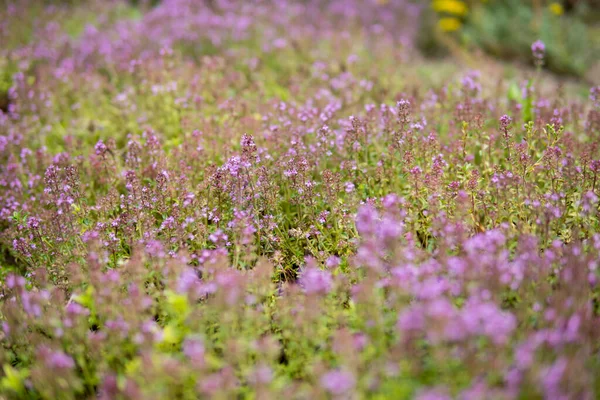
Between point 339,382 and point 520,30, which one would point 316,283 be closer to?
point 339,382

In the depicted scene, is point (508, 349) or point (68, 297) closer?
point (508, 349)

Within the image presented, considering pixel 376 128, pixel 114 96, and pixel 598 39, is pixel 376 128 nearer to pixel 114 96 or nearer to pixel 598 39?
pixel 114 96

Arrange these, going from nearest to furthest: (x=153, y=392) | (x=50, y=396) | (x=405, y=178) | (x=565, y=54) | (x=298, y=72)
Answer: (x=153, y=392) → (x=50, y=396) → (x=405, y=178) → (x=298, y=72) → (x=565, y=54)

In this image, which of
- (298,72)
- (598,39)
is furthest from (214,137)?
(598,39)

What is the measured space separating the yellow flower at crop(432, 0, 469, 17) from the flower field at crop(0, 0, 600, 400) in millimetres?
3816

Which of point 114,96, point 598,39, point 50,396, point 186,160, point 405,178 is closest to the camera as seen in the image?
point 50,396

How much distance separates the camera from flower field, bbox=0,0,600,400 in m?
2.15

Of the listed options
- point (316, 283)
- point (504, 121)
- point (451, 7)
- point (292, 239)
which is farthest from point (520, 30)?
point (316, 283)

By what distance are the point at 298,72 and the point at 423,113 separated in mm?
2202

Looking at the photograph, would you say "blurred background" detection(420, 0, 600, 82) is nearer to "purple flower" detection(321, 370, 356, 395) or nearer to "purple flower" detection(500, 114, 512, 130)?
"purple flower" detection(500, 114, 512, 130)

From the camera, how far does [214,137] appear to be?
4.38 m

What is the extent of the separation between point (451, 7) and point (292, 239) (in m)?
7.33

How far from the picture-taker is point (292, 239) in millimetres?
3578

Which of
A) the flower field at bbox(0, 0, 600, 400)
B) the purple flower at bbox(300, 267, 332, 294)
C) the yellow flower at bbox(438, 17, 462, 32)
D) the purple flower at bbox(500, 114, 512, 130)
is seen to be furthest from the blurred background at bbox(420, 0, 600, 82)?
the purple flower at bbox(300, 267, 332, 294)
